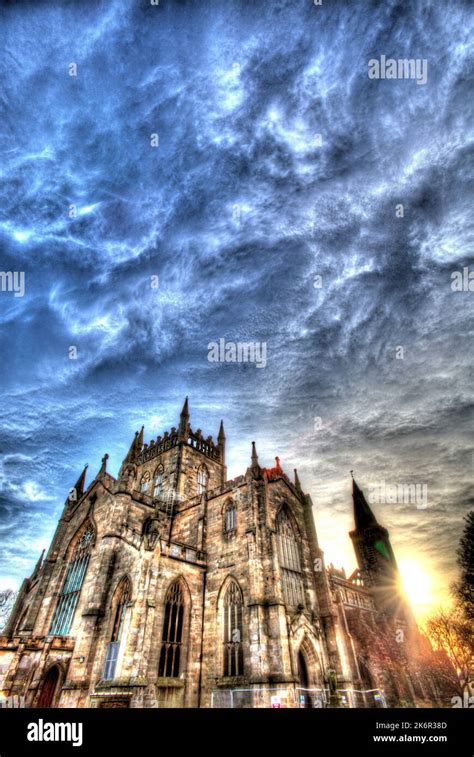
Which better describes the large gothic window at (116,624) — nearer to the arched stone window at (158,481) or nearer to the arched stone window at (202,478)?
the arched stone window at (158,481)

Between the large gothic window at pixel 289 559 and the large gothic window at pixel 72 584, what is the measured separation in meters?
13.8

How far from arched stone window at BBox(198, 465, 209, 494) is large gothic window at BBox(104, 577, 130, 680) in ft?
52.4

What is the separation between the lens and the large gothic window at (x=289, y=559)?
2391 cm

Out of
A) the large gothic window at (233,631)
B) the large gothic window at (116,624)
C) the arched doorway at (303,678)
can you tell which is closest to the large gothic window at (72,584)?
the large gothic window at (116,624)

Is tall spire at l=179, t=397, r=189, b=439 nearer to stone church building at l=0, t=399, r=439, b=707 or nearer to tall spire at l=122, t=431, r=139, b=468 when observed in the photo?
tall spire at l=122, t=431, r=139, b=468

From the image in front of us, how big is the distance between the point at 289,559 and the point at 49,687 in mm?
15808

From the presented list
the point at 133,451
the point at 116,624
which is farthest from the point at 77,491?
the point at 116,624

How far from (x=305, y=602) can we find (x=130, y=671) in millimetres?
11964

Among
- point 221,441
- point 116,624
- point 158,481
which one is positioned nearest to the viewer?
point 116,624

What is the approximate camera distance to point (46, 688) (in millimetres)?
20359

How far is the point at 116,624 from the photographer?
20922mm

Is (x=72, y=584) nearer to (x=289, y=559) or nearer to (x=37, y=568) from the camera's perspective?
(x=37, y=568)
